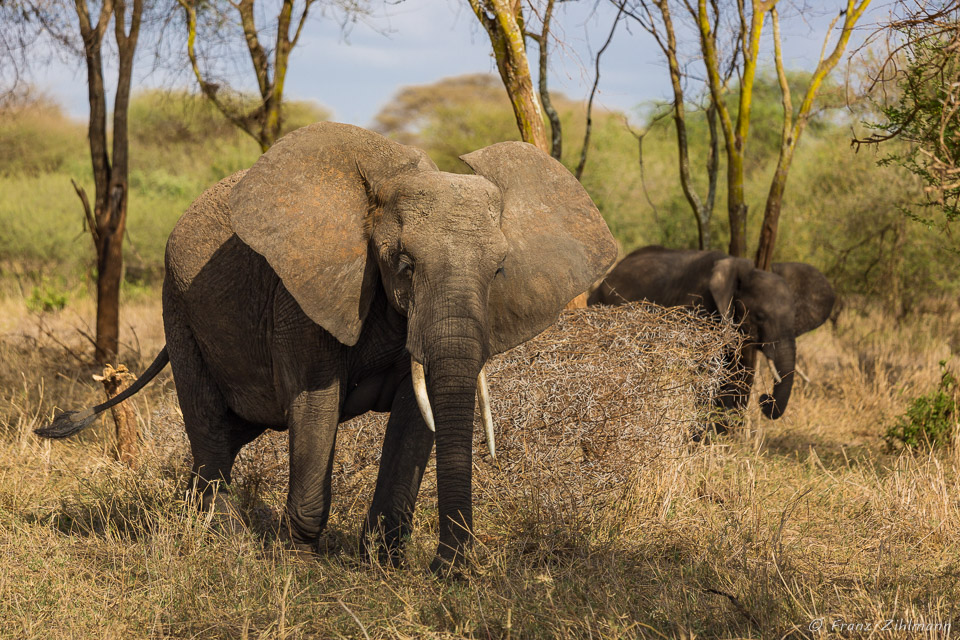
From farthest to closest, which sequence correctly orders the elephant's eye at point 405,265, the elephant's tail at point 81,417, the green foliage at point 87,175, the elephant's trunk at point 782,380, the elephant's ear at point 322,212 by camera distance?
1. the green foliage at point 87,175
2. the elephant's trunk at point 782,380
3. the elephant's tail at point 81,417
4. the elephant's ear at point 322,212
5. the elephant's eye at point 405,265

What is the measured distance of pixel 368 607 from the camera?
367 cm

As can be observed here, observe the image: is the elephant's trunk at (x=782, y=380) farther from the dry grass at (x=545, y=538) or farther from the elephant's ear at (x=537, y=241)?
the elephant's ear at (x=537, y=241)

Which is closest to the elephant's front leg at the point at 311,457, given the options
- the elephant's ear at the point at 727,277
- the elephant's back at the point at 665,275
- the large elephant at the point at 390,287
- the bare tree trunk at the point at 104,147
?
the large elephant at the point at 390,287

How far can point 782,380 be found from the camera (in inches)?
350

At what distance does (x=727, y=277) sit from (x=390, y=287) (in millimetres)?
6324

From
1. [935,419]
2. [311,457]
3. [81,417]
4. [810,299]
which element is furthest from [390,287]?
[810,299]

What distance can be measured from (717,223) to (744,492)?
44.3 ft

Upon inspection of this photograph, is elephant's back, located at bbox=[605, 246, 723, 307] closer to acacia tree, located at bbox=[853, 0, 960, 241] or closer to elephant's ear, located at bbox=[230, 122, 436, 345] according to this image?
acacia tree, located at bbox=[853, 0, 960, 241]

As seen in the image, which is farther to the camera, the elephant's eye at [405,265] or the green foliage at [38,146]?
the green foliage at [38,146]

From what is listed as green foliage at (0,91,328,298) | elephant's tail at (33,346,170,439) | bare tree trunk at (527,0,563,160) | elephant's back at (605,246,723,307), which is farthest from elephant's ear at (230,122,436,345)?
green foliage at (0,91,328,298)

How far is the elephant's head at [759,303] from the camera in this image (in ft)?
30.3

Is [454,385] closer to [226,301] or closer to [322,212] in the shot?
[322,212]

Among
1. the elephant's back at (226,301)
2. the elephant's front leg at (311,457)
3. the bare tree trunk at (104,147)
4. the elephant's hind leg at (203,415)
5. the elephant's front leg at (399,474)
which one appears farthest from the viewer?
the bare tree trunk at (104,147)

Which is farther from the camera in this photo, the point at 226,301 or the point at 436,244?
the point at 226,301
